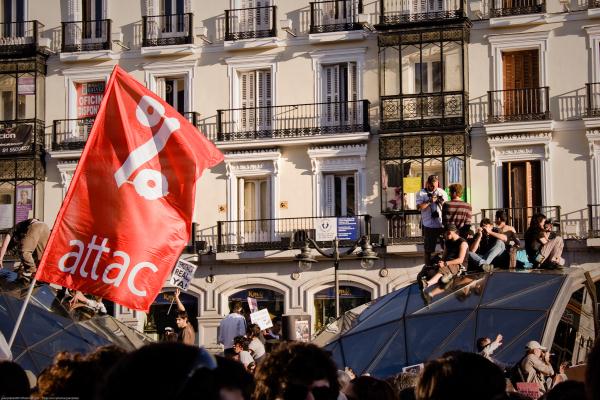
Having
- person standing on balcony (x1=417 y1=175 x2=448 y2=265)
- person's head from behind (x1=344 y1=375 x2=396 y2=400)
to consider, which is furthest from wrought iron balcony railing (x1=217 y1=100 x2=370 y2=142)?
person's head from behind (x1=344 y1=375 x2=396 y2=400)

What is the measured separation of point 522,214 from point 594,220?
222 cm

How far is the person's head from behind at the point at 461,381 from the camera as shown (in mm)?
6035

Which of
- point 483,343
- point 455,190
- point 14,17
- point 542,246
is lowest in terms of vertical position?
point 483,343

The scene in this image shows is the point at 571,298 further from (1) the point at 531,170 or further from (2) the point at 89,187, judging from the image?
(1) the point at 531,170

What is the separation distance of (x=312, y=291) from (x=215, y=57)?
8.95m

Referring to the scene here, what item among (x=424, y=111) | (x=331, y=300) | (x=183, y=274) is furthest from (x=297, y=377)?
(x=331, y=300)

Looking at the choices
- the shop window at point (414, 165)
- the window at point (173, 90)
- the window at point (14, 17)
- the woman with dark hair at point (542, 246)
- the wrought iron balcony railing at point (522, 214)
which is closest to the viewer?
the woman with dark hair at point (542, 246)

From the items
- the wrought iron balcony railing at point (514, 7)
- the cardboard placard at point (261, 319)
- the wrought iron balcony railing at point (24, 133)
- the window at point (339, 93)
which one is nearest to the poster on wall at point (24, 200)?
the wrought iron balcony railing at point (24, 133)

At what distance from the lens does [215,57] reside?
1745 inches

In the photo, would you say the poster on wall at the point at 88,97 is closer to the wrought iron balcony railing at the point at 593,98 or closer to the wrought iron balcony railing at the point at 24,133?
the wrought iron balcony railing at the point at 24,133

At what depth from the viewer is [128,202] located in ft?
42.1

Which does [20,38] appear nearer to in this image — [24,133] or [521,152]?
[24,133]

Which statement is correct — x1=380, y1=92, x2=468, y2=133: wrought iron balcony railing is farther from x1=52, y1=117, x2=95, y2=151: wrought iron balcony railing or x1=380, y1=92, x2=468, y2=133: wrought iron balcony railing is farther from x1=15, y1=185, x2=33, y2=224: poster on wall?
x1=15, y1=185, x2=33, y2=224: poster on wall

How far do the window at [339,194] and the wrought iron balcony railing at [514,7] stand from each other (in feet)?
23.5
